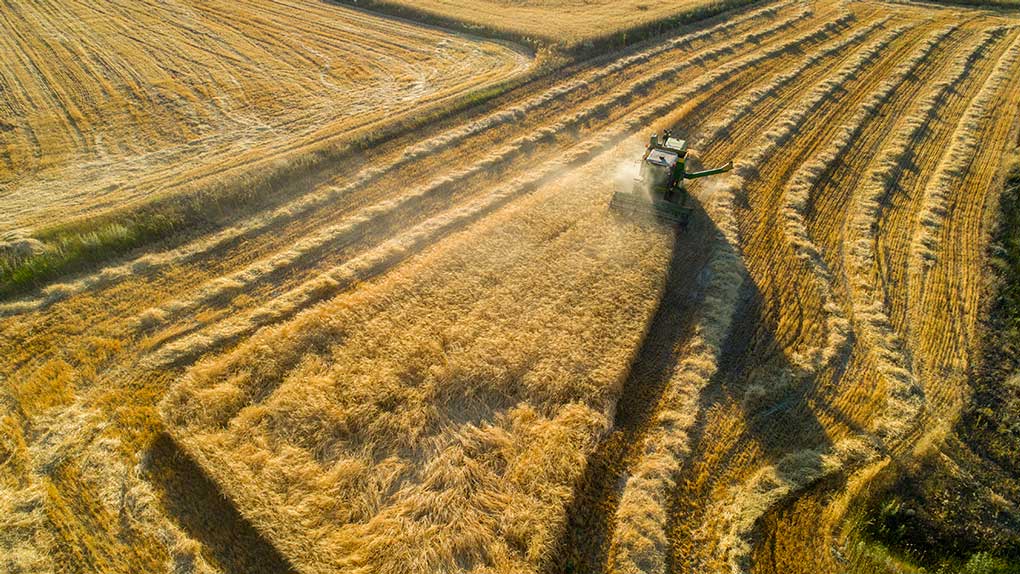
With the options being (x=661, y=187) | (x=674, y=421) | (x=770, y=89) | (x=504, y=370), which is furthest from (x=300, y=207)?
(x=770, y=89)

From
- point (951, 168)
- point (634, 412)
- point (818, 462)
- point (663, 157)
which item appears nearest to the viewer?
point (818, 462)

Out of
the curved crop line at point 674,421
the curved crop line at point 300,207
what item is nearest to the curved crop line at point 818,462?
the curved crop line at point 674,421

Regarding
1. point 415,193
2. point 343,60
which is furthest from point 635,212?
point 343,60

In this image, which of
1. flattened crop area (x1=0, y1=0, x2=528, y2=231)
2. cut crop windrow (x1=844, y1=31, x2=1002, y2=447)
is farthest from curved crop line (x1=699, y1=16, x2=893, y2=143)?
flattened crop area (x1=0, y1=0, x2=528, y2=231)

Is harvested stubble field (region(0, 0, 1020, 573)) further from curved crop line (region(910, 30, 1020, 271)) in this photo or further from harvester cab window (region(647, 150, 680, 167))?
harvester cab window (region(647, 150, 680, 167))

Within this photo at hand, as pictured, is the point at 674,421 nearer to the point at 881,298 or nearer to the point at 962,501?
the point at 962,501

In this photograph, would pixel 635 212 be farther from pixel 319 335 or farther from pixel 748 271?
pixel 319 335

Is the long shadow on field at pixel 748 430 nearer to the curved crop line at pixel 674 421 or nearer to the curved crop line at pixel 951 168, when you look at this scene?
the curved crop line at pixel 674 421
